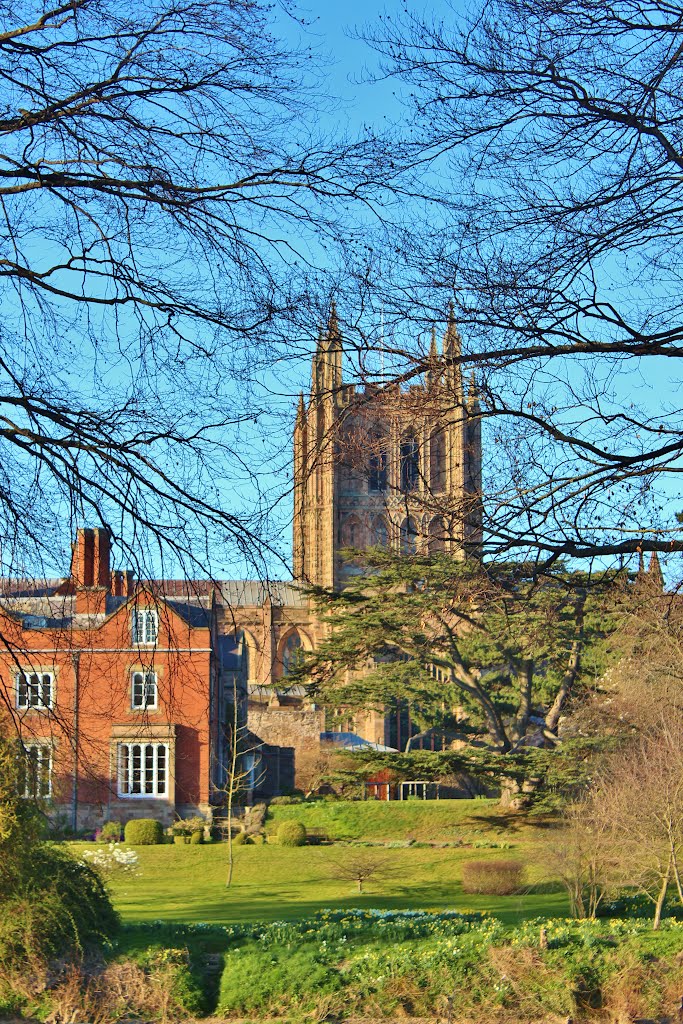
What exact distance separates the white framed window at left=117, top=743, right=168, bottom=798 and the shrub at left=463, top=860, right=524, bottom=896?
40.5ft

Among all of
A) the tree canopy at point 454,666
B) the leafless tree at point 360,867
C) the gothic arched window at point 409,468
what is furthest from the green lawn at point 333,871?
the gothic arched window at point 409,468

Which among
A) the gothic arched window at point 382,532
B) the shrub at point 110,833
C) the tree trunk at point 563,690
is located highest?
the gothic arched window at point 382,532

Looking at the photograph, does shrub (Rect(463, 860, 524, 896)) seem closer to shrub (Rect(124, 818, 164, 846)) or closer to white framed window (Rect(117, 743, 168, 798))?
shrub (Rect(124, 818, 164, 846))

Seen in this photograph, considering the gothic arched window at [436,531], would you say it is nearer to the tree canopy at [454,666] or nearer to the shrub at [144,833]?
the tree canopy at [454,666]

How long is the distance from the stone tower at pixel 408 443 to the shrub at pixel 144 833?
25.5 meters

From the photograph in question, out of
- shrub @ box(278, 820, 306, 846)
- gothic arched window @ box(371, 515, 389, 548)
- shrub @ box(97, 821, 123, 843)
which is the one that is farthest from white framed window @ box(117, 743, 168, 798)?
gothic arched window @ box(371, 515, 389, 548)

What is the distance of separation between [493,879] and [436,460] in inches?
758

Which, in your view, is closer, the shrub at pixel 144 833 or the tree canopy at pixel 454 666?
the tree canopy at pixel 454 666

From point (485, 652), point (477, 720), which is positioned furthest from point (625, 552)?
point (477, 720)

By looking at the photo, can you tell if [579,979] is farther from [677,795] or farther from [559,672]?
[559,672]

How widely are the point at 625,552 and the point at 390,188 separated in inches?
110

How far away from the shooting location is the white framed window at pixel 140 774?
114ft

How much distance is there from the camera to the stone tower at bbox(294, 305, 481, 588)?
708cm

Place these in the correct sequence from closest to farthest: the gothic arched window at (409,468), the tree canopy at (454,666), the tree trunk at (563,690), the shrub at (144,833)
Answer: the gothic arched window at (409,468), the tree canopy at (454,666), the shrub at (144,833), the tree trunk at (563,690)
